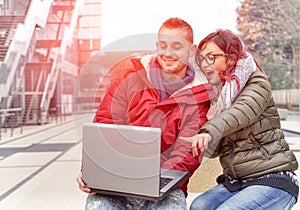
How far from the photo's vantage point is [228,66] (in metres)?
1.23

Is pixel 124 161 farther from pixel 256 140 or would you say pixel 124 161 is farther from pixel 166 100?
pixel 256 140

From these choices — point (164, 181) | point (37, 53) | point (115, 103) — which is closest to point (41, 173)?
point (115, 103)

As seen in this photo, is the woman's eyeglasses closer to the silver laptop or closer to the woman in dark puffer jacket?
the woman in dark puffer jacket

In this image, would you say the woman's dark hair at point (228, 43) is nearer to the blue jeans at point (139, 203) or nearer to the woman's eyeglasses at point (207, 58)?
the woman's eyeglasses at point (207, 58)

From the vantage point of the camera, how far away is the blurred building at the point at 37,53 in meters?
9.39

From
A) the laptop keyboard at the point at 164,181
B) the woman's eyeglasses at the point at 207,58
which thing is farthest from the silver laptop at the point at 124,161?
the woman's eyeglasses at the point at 207,58

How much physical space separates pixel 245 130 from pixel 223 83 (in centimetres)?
14

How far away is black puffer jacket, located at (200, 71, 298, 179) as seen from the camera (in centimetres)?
118

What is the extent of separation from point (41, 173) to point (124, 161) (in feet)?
11.5

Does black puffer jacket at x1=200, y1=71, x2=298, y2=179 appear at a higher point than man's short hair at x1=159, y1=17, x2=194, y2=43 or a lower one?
lower

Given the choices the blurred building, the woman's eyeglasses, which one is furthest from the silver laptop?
the blurred building

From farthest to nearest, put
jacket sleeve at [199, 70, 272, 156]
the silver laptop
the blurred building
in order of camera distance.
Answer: the blurred building < jacket sleeve at [199, 70, 272, 156] < the silver laptop

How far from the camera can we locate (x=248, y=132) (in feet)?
4.00

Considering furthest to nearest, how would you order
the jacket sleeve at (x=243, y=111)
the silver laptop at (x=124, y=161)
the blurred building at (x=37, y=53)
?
the blurred building at (x=37, y=53)
the jacket sleeve at (x=243, y=111)
the silver laptop at (x=124, y=161)
